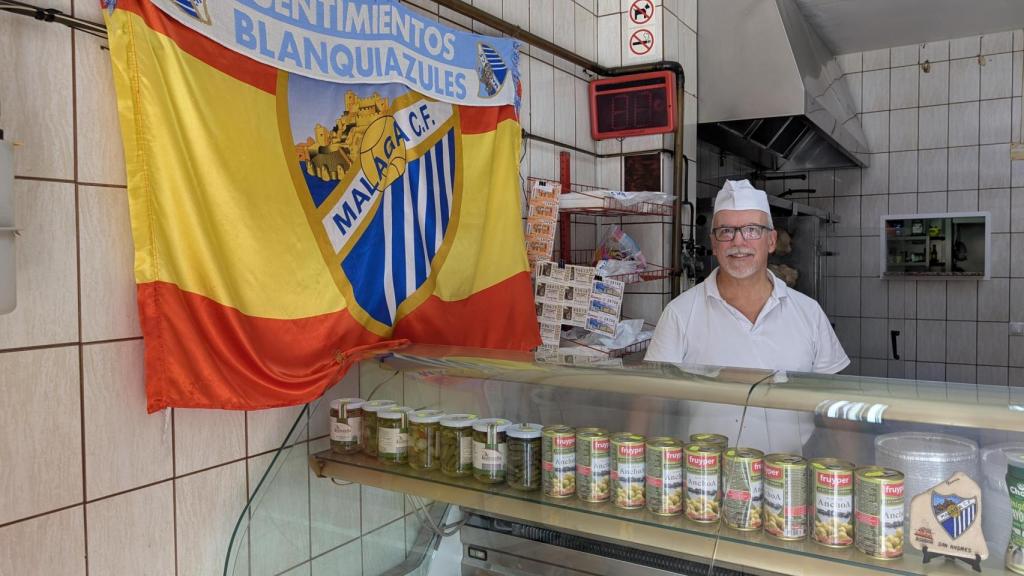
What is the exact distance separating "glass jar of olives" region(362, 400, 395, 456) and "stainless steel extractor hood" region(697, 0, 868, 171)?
2.71m

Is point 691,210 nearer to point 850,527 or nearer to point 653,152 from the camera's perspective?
point 653,152


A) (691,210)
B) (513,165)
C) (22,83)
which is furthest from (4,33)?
(691,210)

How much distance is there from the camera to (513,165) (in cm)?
279

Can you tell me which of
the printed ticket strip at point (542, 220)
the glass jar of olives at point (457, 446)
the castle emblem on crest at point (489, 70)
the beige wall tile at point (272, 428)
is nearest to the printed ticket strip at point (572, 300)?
the printed ticket strip at point (542, 220)

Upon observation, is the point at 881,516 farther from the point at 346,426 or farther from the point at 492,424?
the point at 346,426

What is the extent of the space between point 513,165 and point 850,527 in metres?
1.86

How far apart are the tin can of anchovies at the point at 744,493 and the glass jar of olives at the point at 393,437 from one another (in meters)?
0.78

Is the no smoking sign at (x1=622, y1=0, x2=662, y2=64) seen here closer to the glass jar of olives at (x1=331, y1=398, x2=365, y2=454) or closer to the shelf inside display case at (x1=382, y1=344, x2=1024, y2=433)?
the shelf inside display case at (x1=382, y1=344, x2=1024, y2=433)

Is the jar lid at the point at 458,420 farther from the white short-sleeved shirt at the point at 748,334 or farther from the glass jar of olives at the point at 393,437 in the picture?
the white short-sleeved shirt at the point at 748,334

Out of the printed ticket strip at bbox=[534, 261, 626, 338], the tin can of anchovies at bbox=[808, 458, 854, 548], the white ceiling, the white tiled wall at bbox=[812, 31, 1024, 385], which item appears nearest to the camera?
the tin can of anchovies at bbox=[808, 458, 854, 548]

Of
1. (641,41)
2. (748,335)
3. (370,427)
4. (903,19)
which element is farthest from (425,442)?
(903,19)

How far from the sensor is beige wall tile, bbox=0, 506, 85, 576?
144cm

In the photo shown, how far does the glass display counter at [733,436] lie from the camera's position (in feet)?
3.88

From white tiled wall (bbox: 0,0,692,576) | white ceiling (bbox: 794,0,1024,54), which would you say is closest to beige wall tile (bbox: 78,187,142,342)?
white tiled wall (bbox: 0,0,692,576)
